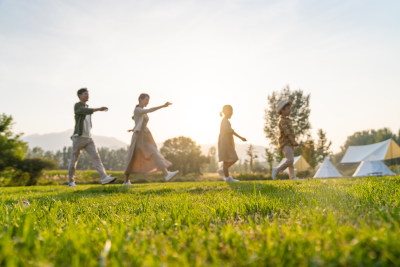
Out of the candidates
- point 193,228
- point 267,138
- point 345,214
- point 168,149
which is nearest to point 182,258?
point 193,228

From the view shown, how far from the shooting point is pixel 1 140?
20.9 metres

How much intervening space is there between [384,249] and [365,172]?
2864cm

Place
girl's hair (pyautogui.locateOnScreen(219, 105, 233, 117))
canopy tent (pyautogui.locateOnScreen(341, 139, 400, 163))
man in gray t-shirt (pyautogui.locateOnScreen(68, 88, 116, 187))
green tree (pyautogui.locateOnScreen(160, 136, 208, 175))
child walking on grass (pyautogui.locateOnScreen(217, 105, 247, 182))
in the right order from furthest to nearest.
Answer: green tree (pyautogui.locateOnScreen(160, 136, 208, 175))
canopy tent (pyautogui.locateOnScreen(341, 139, 400, 163))
girl's hair (pyautogui.locateOnScreen(219, 105, 233, 117))
child walking on grass (pyautogui.locateOnScreen(217, 105, 247, 182))
man in gray t-shirt (pyautogui.locateOnScreen(68, 88, 116, 187))

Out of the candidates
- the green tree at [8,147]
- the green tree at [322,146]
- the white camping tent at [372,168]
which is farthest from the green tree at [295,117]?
the green tree at [8,147]

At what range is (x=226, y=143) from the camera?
8.53 meters

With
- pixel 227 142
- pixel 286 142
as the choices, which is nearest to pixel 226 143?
pixel 227 142

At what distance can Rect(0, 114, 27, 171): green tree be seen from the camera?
2056 centimetres

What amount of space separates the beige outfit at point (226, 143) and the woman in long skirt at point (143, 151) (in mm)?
1754

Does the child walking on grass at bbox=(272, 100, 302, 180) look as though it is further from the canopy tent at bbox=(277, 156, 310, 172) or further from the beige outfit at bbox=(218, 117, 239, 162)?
the canopy tent at bbox=(277, 156, 310, 172)

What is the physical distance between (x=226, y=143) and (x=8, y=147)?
1992 centimetres

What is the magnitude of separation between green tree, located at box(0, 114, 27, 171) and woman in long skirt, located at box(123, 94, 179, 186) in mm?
17742

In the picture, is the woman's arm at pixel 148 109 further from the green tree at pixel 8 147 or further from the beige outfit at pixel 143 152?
the green tree at pixel 8 147

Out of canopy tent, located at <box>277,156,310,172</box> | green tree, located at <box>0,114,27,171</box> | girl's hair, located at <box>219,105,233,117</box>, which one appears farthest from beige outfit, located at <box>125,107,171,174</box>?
canopy tent, located at <box>277,156,310,172</box>

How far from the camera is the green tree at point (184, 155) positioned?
3462 centimetres
